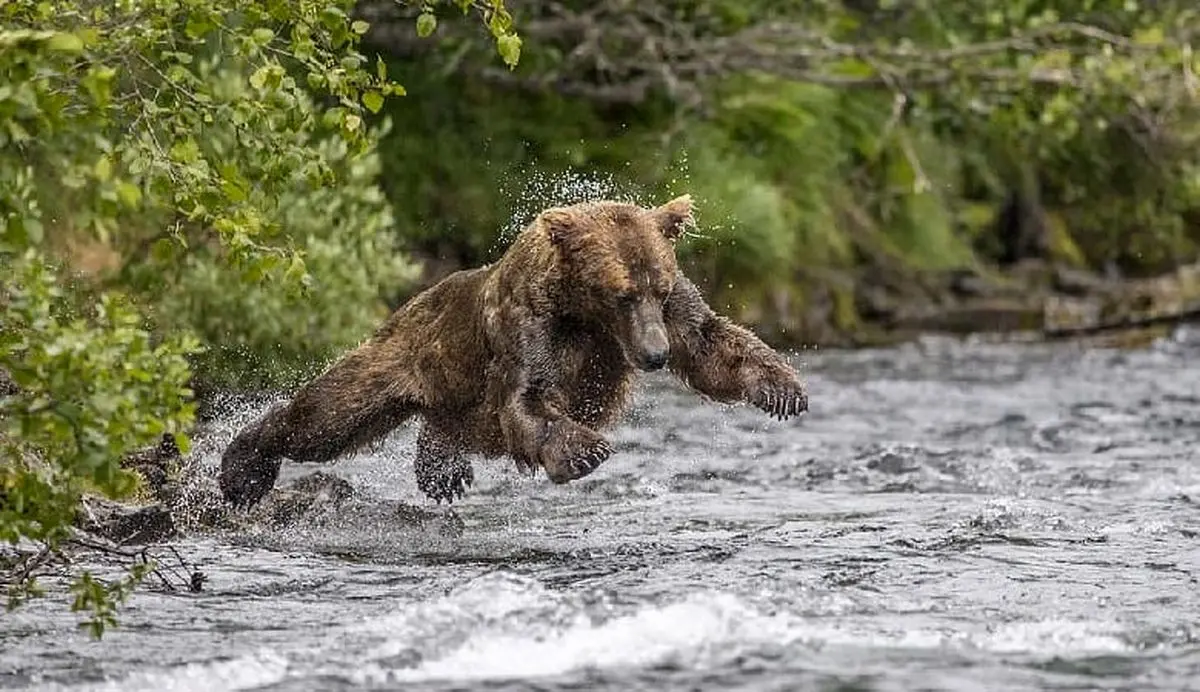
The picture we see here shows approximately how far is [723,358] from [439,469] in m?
1.67

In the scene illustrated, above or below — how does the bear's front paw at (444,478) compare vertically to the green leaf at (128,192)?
below

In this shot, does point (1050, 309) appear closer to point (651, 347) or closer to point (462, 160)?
point (462, 160)

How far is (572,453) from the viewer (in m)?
7.45

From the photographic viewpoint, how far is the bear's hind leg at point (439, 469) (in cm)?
912

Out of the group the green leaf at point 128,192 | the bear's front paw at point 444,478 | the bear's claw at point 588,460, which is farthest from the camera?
the bear's front paw at point 444,478

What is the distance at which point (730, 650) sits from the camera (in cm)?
614

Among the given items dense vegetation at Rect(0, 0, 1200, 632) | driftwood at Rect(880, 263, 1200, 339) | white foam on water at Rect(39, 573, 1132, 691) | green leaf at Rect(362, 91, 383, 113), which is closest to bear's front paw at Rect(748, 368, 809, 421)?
white foam on water at Rect(39, 573, 1132, 691)

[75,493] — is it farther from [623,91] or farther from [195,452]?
[623,91]

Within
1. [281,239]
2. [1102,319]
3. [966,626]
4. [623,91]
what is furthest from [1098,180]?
[966,626]

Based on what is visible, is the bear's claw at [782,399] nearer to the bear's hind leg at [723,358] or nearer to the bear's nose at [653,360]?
the bear's hind leg at [723,358]

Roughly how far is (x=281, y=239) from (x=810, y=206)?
8184 mm

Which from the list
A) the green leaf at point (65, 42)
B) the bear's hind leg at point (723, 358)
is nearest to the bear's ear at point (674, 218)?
the bear's hind leg at point (723, 358)

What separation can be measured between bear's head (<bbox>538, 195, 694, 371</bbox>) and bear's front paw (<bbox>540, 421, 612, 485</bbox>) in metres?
0.36

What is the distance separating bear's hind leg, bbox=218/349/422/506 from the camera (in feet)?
28.7
